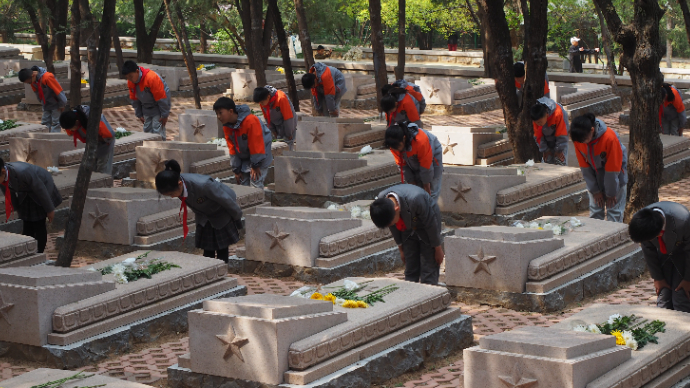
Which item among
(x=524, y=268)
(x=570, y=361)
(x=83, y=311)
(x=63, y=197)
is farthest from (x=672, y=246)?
(x=63, y=197)

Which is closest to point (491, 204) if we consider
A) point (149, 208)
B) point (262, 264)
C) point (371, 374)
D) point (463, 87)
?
point (262, 264)

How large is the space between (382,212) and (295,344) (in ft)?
3.98

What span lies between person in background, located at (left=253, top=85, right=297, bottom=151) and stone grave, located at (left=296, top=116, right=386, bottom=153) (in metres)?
0.39

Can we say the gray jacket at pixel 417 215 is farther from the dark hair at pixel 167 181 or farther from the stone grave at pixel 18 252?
the stone grave at pixel 18 252

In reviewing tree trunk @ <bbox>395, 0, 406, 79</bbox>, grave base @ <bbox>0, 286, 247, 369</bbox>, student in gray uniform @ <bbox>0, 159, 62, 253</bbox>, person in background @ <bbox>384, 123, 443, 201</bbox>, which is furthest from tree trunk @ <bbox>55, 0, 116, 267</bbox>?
tree trunk @ <bbox>395, 0, 406, 79</bbox>

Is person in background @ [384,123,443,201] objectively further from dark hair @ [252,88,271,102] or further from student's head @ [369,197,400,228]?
dark hair @ [252,88,271,102]

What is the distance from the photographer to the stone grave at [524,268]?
8594 millimetres

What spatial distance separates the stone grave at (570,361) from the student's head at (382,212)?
128 centimetres

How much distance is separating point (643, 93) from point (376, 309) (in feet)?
14.6

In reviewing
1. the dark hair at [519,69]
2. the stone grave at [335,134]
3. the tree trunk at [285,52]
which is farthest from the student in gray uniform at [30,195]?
the tree trunk at [285,52]

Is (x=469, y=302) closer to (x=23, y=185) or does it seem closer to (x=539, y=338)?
(x=539, y=338)

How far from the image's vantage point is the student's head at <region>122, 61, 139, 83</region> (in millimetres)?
14094

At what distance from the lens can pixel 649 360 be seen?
245 inches

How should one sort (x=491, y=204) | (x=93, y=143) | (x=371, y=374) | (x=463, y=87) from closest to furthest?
(x=371, y=374), (x=93, y=143), (x=491, y=204), (x=463, y=87)
